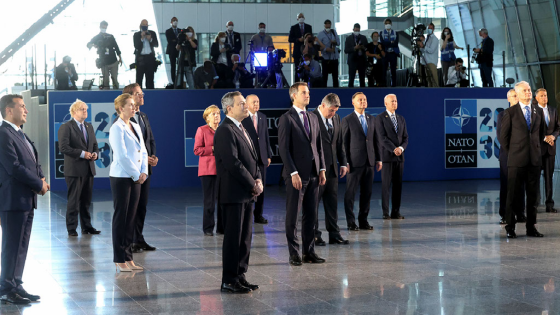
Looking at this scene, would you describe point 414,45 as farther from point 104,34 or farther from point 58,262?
point 58,262

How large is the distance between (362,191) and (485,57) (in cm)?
974

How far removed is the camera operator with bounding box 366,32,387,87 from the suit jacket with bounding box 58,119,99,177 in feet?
30.4

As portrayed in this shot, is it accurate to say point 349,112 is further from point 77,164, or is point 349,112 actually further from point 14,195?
point 14,195

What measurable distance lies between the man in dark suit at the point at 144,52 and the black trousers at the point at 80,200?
722cm

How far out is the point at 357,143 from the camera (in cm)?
1015

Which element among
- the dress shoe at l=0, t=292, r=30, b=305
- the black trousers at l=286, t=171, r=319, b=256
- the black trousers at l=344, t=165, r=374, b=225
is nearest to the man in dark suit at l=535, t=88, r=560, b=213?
the black trousers at l=344, t=165, r=374, b=225

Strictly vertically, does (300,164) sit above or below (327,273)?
above

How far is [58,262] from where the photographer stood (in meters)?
7.68

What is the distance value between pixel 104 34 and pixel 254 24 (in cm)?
1151

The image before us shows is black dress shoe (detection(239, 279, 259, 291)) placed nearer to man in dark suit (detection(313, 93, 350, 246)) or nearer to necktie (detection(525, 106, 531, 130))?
man in dark suit (detection(313, 93, 350, 246))

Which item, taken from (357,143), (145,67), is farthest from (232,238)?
(145,67)

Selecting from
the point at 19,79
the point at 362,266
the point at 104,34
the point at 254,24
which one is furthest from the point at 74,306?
the point at 254,24

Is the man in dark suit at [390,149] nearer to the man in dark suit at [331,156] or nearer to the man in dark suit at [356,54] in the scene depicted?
the man in dark suit at [331,156]

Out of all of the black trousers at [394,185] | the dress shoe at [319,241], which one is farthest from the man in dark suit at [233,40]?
the dress shoe at [319,241]
